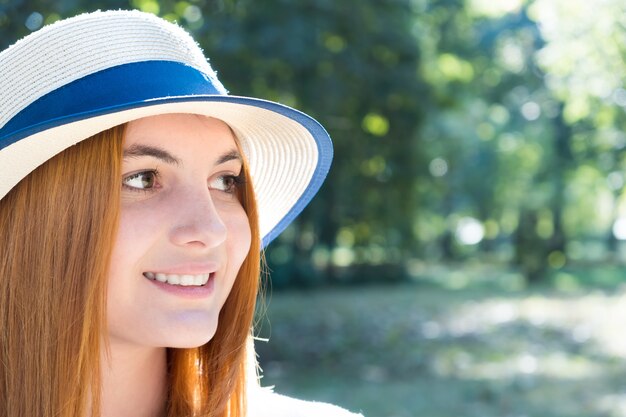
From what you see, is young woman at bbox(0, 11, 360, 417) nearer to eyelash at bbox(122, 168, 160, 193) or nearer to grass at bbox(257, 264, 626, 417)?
eyelash at bbox(122, 168, 160, 193)

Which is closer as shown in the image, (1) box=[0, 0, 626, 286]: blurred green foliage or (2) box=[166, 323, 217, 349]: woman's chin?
(2) box=[166, 323, 217, 349]: woman's chin

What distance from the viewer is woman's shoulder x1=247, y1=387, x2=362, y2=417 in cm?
180

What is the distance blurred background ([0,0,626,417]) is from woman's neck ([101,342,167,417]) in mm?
499

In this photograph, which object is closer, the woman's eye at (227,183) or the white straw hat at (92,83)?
the white straw hat at (92,83)

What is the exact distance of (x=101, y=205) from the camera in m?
1.50

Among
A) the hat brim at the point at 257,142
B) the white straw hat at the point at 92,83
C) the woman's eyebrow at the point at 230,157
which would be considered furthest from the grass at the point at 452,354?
the white straw hat at the point at 92,83

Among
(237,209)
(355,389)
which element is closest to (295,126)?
(237,209)

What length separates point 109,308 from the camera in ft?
5.07

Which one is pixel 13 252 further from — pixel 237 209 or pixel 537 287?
pixel 537 287

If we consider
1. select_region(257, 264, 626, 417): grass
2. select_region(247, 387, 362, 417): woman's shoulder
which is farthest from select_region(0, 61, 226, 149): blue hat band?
select_region(257, 264, 626, 417): grass

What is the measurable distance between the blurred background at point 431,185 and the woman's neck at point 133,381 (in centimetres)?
50

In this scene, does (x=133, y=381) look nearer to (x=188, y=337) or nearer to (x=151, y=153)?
(x=188, y=337)

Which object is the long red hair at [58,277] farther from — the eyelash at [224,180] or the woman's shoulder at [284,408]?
the woman's shoulder at [284,408]

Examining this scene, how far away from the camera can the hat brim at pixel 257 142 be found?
1438 millimetres
